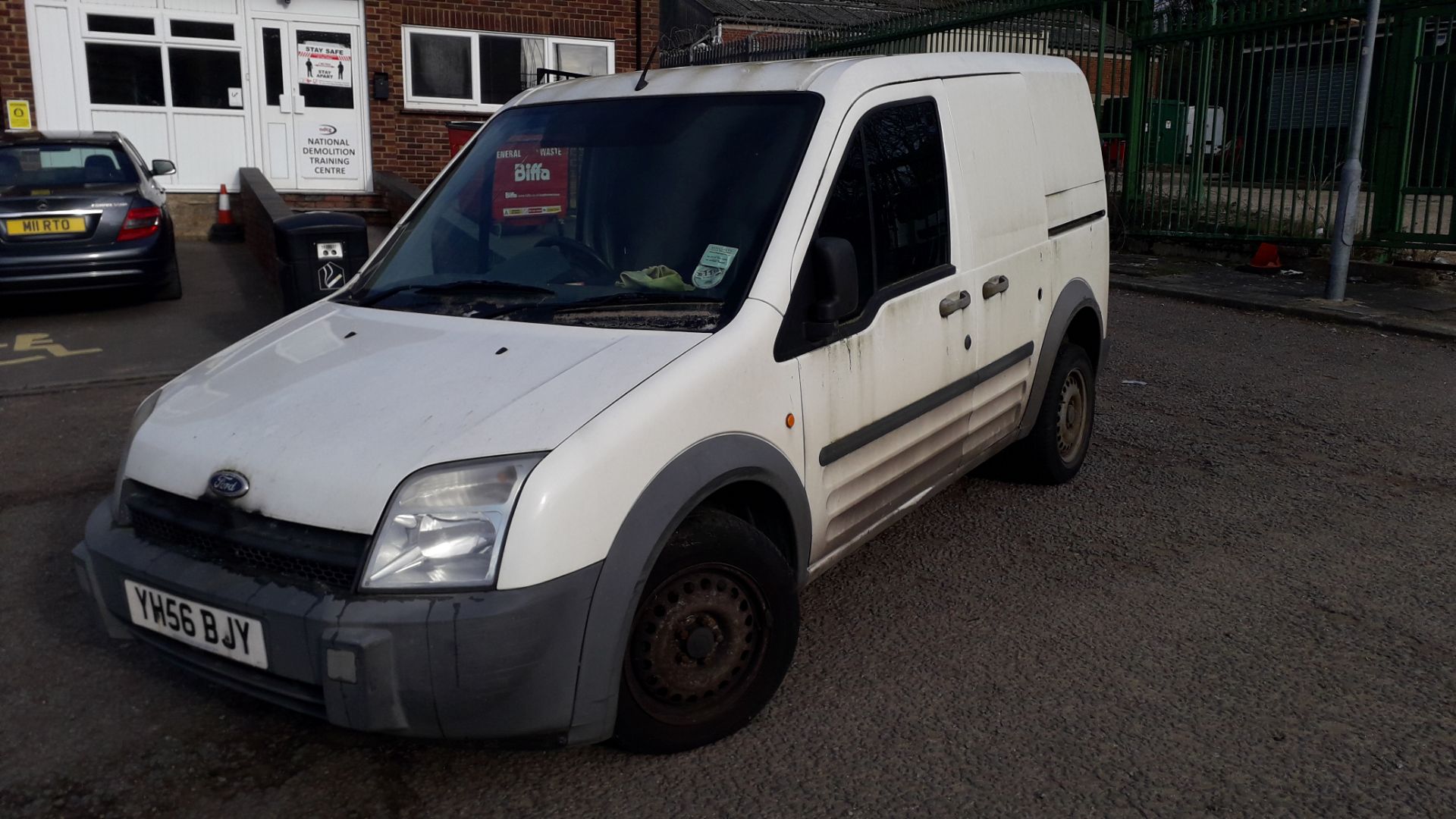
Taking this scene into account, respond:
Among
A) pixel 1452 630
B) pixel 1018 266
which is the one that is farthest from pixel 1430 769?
pixel 1018 266

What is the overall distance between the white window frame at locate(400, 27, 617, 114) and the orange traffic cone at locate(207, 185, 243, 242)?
298cm

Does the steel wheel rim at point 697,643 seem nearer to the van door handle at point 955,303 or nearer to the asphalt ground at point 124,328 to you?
the van door handle at point 955,303

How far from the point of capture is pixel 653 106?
409 cm

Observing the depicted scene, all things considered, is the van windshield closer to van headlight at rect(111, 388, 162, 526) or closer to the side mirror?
the side mirror

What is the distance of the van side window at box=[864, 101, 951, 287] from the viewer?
156 inches

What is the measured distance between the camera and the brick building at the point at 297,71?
15.3 meters

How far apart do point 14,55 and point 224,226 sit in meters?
3.07

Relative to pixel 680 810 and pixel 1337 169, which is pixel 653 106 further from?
pixel 1337 169

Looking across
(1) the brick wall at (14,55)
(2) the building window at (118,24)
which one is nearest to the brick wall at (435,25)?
(2) the building window at (118,24)

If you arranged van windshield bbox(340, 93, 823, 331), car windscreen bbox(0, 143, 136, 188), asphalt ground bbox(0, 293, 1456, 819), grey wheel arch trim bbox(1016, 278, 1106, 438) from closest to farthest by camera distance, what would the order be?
asphalt ground bbox(0, 293, 1456, 819) → van windshield bbox(340, 93, 823, 331) → grey wheel arch trim bbox(1016, 278, 1106, 438) → car windscreen bbox(0, 143, 136, 188)

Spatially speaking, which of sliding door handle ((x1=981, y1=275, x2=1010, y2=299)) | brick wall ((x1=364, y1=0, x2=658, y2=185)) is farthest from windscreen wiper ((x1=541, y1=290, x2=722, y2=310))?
brick wall ((x1=364, y1=0, x2=658, y2=185))

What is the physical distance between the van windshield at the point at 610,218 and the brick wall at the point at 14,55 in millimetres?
13310

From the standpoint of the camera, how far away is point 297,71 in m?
16.5

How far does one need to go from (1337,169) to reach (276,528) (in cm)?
1211
